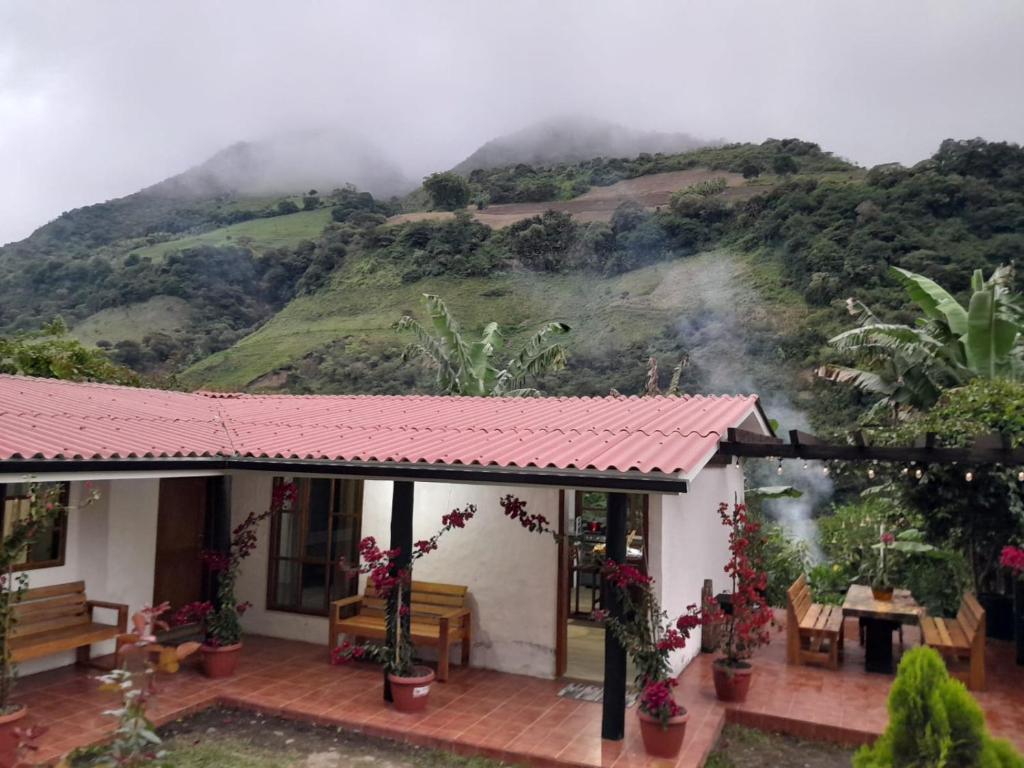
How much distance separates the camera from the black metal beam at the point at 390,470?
552 centimetres

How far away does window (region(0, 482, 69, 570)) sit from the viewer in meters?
7.57

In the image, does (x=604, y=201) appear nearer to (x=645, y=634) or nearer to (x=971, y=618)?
(x=971, y=618)

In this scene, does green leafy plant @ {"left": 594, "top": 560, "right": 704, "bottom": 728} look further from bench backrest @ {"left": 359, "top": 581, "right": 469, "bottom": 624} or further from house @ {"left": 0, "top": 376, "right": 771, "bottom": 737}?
bench backrest @ {"left": 359, "top": 581, "right": 469, "bottom": 624}

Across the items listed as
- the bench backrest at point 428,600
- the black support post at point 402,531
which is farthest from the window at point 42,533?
the black support post at point 402,531

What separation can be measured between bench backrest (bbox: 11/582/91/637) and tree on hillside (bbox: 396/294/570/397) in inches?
397

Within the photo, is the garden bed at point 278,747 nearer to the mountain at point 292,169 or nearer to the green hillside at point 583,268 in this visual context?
the green hillside at point 583,268

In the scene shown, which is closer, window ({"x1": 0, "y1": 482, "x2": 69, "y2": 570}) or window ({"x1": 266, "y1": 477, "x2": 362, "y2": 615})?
window ({"x1": 0, "y1": 482, "x2": 69, "y2": 570})

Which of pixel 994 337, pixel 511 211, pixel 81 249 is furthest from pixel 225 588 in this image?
pixel 81 249

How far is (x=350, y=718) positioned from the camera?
6.60 metres

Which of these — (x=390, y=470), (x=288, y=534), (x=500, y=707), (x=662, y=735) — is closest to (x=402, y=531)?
(x=390, y=470)

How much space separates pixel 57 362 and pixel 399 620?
14960 mm

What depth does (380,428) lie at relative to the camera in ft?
27.3

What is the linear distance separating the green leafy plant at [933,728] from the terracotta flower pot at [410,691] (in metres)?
3.91

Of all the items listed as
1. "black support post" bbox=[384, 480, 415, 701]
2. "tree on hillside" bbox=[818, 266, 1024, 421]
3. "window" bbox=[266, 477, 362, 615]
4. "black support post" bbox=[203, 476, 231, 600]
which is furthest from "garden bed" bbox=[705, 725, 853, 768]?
"tree on hillside" bbox=[818, 266, 1024, 421]
